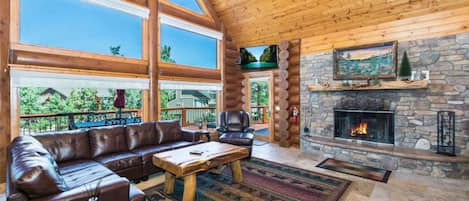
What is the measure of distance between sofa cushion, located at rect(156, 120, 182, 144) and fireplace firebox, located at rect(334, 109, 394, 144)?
3.62 metres

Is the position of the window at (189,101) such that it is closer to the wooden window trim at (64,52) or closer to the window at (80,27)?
the wooden window trim at (64,52)

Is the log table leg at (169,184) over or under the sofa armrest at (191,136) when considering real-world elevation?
under

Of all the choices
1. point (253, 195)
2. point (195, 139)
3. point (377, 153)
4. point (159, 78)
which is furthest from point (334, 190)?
point (159, 78)

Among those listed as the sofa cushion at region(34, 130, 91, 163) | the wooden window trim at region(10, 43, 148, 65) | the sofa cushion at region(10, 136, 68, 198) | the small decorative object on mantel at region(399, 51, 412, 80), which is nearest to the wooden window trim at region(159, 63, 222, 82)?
the wooden window trim at region(10, 43, 148, 65)

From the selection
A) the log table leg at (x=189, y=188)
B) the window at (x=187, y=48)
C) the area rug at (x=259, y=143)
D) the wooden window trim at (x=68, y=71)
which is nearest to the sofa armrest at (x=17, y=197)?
the log table leg at (x=189, y=188)

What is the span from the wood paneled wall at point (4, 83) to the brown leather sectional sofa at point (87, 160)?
86cm

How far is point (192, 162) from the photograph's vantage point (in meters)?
2.73

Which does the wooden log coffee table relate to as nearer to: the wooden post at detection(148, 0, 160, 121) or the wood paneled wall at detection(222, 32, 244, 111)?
the wooden post at detection(148, 0, 160, 121)

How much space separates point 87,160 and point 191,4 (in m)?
4.47

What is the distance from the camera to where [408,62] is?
430 centimetres

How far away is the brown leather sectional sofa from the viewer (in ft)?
5.41

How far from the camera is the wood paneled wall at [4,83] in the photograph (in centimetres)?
330

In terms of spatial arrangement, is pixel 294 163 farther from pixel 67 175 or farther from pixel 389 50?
pixel 67 175

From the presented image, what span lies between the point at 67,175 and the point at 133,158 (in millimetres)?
903
